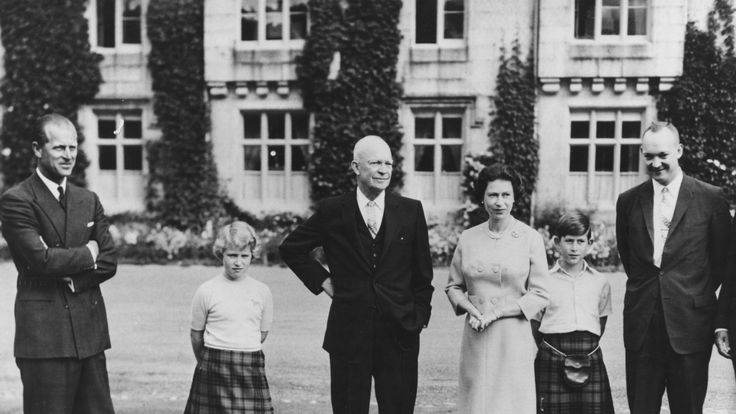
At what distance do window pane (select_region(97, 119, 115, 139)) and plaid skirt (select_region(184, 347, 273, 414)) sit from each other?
11487 millimetres

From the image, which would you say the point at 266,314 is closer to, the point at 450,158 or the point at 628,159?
the point at 450,158

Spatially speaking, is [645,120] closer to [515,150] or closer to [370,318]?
[515,150]

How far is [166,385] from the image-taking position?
565 centimetres

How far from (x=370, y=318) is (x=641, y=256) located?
1.60 meters

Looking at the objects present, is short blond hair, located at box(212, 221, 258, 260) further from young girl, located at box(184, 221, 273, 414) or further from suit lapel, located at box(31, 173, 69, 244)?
suit lapel, located at box(31, 173, 69, 244)

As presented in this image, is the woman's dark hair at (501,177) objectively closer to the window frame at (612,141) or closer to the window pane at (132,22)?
the window frame at (612,141)

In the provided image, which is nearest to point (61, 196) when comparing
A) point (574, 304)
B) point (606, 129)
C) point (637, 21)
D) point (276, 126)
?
point (574, 304)

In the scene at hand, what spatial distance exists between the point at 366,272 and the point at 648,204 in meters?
1.69

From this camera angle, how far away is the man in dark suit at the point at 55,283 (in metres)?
3.56

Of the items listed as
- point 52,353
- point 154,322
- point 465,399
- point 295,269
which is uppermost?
point 295,269

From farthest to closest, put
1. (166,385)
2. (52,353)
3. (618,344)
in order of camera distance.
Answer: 1. (618,344)
2. (166,385)
3. (52,353)

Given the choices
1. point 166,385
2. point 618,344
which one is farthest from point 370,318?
point 618,344

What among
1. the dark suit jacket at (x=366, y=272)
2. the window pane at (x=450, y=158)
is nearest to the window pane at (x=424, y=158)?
the window pane at (x=450, y=158)

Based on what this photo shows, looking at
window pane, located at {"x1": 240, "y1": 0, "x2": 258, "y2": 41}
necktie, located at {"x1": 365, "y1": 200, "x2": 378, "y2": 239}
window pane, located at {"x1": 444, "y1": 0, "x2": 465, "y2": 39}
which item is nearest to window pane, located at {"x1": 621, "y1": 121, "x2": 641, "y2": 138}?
window pane, located at {"x1": 444, "y1": 0, "x2": 465, "y2": 39}
